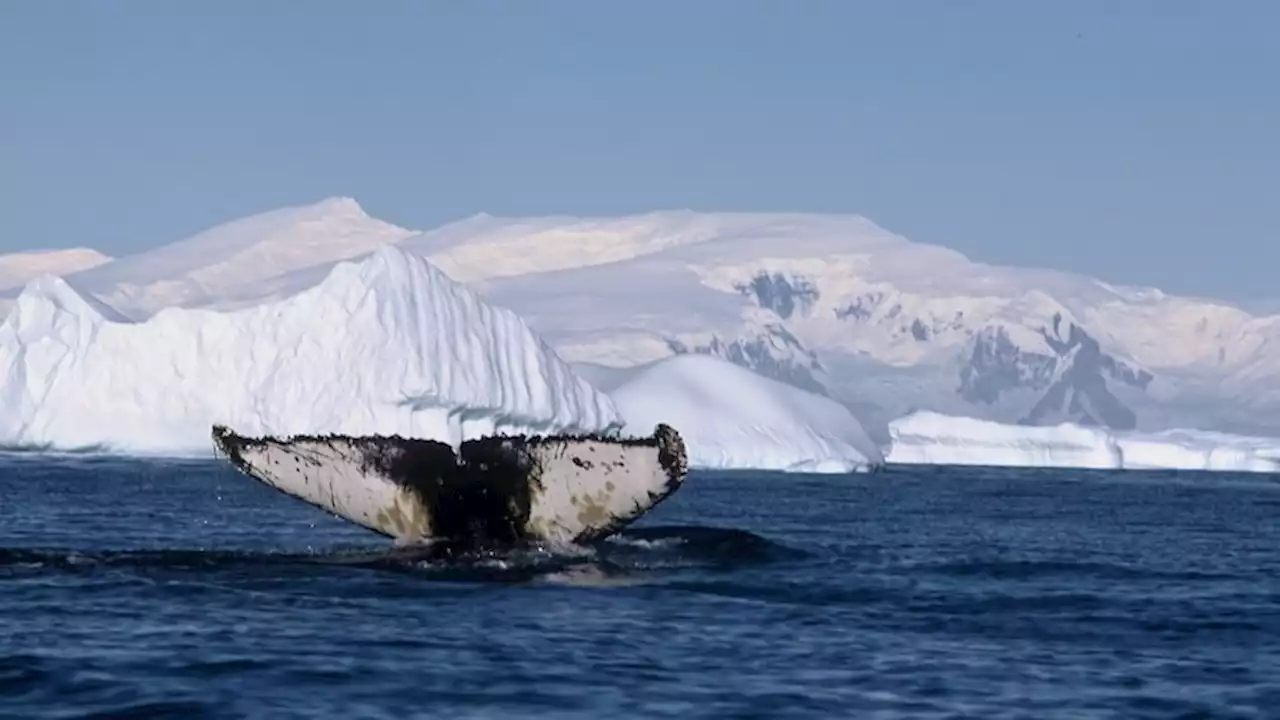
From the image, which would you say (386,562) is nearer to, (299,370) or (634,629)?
(634,629)

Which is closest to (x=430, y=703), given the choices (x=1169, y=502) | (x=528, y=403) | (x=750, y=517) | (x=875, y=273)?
(x=750, y=517)

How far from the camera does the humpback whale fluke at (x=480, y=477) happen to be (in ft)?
39.1

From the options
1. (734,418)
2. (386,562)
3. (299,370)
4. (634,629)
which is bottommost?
(634,629)

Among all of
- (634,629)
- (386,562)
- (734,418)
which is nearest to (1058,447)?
(734,418)

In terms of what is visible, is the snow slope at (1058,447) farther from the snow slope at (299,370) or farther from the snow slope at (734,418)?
the snow slope at (299,370)

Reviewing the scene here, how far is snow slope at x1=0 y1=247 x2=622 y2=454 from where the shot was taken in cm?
4406

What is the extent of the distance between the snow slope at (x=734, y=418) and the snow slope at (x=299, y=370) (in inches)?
218

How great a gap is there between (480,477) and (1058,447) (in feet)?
210

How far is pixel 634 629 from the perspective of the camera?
35.5 feet

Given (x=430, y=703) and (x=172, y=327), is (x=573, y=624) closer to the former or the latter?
(x=430, y=703)

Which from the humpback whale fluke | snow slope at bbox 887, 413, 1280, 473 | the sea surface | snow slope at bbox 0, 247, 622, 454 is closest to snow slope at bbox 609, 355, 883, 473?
snow slope at bbox 0, 247, 622, 454

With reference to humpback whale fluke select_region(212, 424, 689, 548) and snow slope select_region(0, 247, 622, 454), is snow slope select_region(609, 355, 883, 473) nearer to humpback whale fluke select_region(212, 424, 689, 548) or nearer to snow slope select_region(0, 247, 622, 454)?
snow slope select_region(0, 247, 622, 454)

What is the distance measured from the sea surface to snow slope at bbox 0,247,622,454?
24.6m

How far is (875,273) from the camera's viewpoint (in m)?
189
